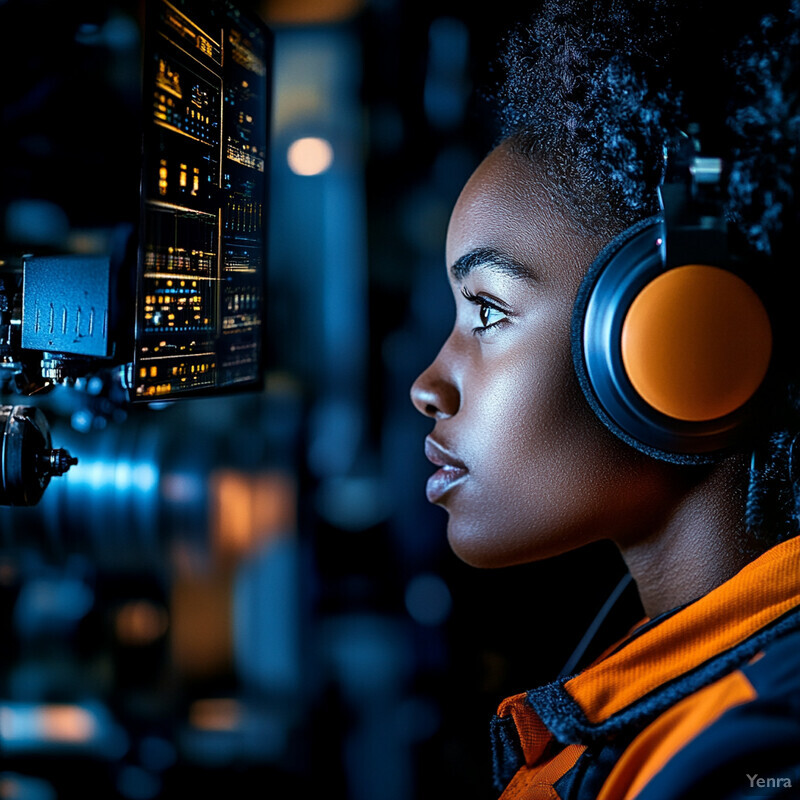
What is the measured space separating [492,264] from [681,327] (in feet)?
0.82

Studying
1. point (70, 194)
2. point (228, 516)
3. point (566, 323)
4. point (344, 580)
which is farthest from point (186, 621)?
point (566, 323)

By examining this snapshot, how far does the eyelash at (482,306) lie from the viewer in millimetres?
828

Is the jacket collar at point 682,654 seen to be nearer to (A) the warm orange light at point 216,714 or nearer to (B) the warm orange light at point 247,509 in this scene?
(B) the warm orange light at point 247,509

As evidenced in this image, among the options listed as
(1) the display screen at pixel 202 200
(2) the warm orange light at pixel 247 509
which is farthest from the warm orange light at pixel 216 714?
(1) the display screen at pixel 202 200

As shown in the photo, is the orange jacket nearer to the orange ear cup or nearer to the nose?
the orange ear cup

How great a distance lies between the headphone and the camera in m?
0.63

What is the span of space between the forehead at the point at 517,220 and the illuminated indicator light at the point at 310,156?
45.7 inches

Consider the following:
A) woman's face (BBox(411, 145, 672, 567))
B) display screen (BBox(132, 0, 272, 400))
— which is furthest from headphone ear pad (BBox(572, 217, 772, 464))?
display screen (BBox(132, 0, 272, 400))

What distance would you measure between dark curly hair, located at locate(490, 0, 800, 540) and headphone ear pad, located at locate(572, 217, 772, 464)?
0.04 meters

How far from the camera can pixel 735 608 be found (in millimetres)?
650

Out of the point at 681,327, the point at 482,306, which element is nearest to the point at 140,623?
the point at 482,306

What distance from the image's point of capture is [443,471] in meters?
0.90

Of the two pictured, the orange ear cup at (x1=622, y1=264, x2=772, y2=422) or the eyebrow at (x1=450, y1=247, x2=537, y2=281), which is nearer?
the orange ear cup at (x1=622, y1=264, x2=772, y2=422)

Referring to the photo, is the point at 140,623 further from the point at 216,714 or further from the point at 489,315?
the point at 489,315
